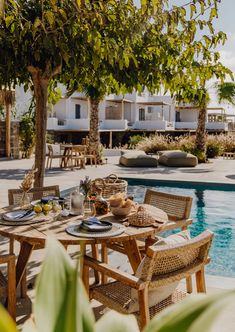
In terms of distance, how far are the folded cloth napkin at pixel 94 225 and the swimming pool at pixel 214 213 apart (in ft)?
8.29

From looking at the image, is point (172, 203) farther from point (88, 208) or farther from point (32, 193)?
point (32, 193)

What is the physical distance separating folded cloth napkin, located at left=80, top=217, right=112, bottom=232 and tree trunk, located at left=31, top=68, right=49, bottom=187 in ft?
8.68


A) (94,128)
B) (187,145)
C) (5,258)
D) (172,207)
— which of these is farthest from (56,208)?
(187,145)

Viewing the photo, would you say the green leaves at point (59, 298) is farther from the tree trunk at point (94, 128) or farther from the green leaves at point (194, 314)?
the tree trunk at point (94, 128)

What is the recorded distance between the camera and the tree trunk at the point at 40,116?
5676 mm

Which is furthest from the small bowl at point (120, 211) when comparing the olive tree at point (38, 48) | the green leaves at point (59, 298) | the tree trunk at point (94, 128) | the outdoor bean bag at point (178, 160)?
the tree trunk at point (94, 128)

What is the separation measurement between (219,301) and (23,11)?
5322mm

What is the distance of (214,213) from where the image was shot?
9039 millimetres

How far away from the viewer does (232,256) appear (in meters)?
6.18

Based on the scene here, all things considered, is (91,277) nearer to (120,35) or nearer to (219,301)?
(120,35)

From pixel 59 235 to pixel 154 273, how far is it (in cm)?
91

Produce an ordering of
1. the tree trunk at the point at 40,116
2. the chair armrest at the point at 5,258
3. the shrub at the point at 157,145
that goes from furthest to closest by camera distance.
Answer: the shrub at the point at 157,145 < the tree trunk at the point at 40,116 < the chair armrest at the point at 5,258

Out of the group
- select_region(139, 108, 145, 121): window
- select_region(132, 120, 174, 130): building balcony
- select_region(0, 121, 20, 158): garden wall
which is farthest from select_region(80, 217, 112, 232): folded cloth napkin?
select_region(139, 108, 145, 121): window

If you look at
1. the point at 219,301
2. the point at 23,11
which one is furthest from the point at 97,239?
the point at 23,11
